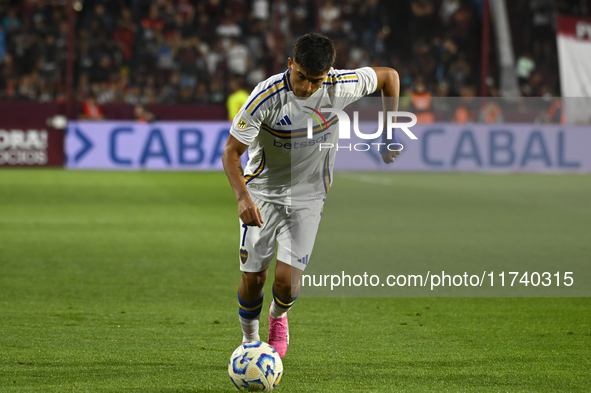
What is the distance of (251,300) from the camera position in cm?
484

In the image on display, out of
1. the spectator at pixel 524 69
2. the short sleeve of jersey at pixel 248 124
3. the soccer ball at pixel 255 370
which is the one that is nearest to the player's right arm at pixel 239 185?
the short sleeve of jersey at pixel 248 124

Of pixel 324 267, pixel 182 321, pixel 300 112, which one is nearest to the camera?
pixel 300 112

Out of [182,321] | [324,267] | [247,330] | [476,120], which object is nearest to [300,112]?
[247,330]

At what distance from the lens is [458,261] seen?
835cm

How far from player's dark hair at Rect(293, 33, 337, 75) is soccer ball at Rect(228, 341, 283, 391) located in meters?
1.45

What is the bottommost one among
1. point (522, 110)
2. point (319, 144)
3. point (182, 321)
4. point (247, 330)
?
point (522, 110)

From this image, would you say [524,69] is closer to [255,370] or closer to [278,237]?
[278,237]

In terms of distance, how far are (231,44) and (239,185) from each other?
59.3 feet

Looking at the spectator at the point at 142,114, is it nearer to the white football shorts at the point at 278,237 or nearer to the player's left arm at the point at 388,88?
the player's left arm at the point at 388,88

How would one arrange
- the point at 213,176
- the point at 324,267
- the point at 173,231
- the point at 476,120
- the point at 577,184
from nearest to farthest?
the point at 324,267 → the point at 173,231 → the point at 577,184 → the point at 213,176 → the point at 476,120

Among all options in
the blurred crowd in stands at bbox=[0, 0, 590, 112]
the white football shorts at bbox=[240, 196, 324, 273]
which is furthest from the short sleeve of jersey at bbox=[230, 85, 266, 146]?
the blurred crowd in stands at bbox=[0, 0, 590, 112]

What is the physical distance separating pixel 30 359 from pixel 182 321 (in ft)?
4.22

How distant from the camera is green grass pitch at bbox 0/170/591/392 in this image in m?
4.45

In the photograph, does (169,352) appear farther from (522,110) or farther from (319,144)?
(522,110)
